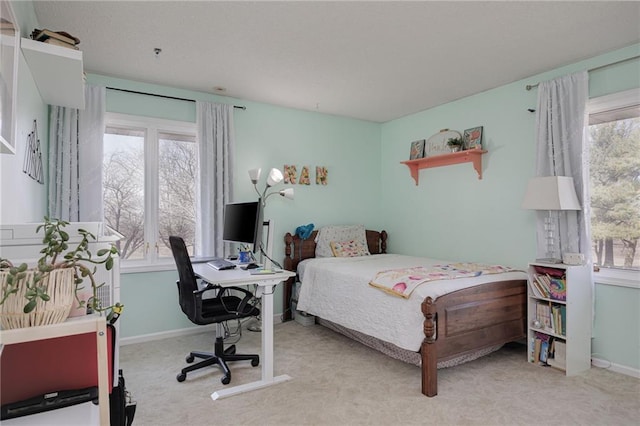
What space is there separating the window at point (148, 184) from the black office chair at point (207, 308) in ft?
3.38

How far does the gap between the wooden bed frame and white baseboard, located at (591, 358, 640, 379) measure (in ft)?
1.77

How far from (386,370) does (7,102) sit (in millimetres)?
2843

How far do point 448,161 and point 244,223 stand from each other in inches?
96.6

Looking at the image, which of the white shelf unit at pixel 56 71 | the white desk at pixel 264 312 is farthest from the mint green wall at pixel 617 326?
the white shelf unit at pixel 56 71

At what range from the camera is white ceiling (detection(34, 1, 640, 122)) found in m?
2.38

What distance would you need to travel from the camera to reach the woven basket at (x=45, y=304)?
3.20ft

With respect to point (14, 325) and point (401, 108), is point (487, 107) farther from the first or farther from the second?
point (14, 325)

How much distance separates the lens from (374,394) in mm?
2551

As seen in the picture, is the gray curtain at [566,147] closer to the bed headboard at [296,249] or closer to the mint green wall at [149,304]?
the bed headboard at [296,249]

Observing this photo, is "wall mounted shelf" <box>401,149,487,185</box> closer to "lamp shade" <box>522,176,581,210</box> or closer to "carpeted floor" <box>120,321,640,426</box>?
"lamp shade" <box>522,176,581,210</box>

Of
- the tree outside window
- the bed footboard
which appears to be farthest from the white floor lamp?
the tree outside window

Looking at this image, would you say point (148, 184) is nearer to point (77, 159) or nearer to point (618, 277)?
point (77, 159)

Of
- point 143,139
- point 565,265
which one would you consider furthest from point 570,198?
point 143,139

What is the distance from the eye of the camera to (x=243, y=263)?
11.0 feet
